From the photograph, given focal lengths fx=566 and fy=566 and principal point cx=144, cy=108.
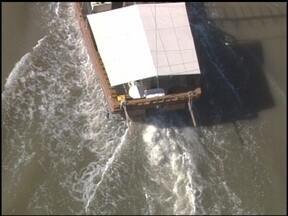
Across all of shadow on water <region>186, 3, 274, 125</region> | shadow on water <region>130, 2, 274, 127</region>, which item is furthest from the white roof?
shadow on water <region>186, 3, 274, 125</region>

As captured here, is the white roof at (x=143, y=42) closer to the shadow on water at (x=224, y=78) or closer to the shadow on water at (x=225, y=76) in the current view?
the shadow on water at (x=224, y=78)

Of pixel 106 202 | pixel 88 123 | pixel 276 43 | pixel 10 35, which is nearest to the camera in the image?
pixel 106 202

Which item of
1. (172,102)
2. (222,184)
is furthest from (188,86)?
(222,184)

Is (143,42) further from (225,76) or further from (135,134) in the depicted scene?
(225,76)

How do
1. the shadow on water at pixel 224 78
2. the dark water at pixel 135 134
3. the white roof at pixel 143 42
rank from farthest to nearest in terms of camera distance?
the shadow on water at pixel 224 78
the dark water at pixel 135 134
the white roof at pixel 143 42

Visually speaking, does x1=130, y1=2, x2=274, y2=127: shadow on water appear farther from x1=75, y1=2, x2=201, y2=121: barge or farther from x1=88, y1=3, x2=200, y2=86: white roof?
x1=88, y1=3, x2=200, y2=86: white roof

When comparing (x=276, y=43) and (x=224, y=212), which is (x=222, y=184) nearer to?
(x=224, y=212)

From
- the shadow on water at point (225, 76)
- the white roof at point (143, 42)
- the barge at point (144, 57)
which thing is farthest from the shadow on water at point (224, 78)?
the white roof at point (143, 42)
